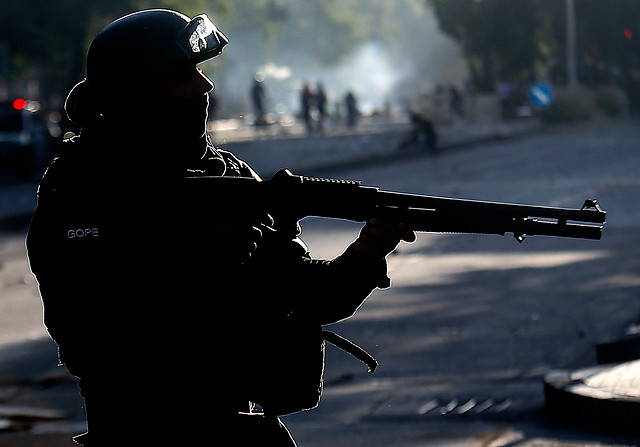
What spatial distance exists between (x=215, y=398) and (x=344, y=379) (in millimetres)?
5225

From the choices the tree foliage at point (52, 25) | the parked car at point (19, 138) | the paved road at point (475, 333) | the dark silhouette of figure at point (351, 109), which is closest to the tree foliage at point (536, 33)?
the dark silhouette of figure at point (351, 109)

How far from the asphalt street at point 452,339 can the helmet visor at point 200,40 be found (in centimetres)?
67

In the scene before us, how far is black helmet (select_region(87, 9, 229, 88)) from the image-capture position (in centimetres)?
253

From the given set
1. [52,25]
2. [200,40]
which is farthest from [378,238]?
[52,25]

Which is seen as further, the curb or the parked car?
the parked car

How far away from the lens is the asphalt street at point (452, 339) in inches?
253

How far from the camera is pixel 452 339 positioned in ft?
28.9

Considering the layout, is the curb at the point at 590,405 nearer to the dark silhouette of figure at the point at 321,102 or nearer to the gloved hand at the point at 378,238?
the gloved hand at the point at 378,238

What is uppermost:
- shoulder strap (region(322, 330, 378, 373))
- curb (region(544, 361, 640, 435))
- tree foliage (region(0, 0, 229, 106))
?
tree foliage (region(0, 0, 229, 106))

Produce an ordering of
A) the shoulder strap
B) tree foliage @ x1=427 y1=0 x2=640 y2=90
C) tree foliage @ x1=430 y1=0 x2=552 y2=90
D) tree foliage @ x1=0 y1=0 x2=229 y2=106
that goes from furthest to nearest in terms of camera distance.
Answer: tree foliage @ x1=427 y1=0 x2=640 y2=90
tree foliage @ x1=430 y1=0 x2=552 y2=90
tree foliage @ x1=0 y1=0 x2=229 y2=106
the shoulder strap

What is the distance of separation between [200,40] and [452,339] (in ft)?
21.1

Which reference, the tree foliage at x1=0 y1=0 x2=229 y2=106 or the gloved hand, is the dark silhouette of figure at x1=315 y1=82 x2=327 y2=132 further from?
the gloved hand

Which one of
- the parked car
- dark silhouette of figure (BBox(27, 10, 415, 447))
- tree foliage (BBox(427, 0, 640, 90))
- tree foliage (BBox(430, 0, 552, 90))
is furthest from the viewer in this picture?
tree foliage (BBox(427, 0, 640, 90))

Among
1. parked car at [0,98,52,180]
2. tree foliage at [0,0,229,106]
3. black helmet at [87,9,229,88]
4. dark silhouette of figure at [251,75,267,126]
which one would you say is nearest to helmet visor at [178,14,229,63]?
black helmet at [87,9,229,88]
